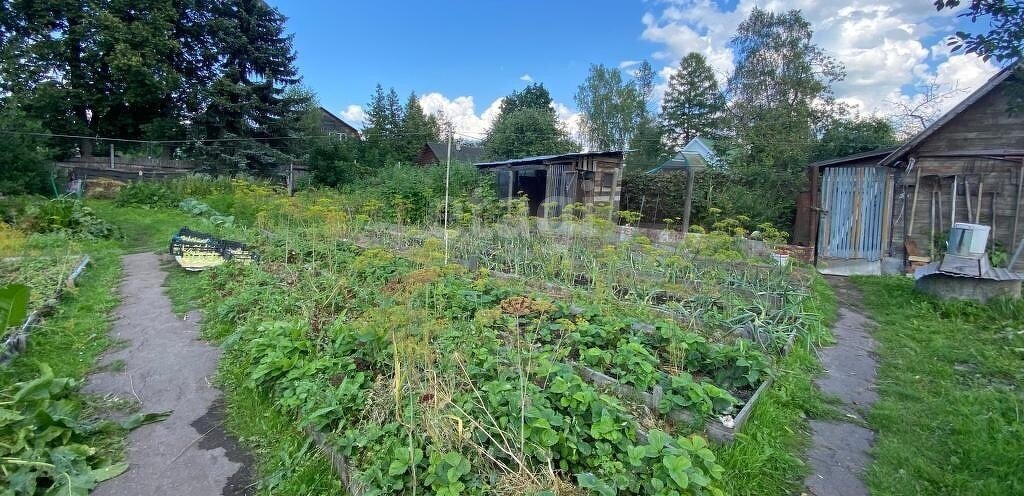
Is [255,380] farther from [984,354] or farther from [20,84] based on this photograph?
[20,84]

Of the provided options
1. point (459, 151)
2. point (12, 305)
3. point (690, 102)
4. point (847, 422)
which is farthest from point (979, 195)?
point (459, 151)

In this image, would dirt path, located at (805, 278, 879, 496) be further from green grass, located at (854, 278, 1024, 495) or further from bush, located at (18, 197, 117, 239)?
bush, located at (18, 197, 117, 239)

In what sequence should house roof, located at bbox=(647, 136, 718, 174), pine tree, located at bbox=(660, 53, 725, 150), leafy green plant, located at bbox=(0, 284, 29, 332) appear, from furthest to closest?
1. pine tree, located at bbox=(660, 53, 725, 150)
2. house roof, located at bbox=(647, 136, 718, 174)
3. leafy green plant, located at bbox=(0, 284, 29, 332)

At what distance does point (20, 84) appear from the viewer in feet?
49.6

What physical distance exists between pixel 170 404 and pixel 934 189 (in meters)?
10.3

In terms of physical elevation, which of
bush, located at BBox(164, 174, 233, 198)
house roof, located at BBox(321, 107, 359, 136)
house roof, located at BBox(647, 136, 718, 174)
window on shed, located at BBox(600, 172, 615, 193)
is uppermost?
house roof, located at BBox(321, 107, 359, 136)

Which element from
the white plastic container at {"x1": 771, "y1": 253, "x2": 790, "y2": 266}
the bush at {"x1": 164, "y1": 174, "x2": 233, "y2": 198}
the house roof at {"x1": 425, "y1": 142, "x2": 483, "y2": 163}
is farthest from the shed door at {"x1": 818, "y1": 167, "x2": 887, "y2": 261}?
the house roof at {"x1": 425, "y1": 142, "x2": 483, "y2": 163}

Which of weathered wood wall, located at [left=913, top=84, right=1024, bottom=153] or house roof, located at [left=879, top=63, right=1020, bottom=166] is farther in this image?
weathered wood wall, located at [left=913, top=84, right=1024, bottom=153]

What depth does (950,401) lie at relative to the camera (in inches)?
111

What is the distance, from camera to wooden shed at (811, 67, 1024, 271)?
6293mm

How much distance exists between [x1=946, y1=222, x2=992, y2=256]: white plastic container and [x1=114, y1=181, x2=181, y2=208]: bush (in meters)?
16.8

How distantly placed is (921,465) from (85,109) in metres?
25.2

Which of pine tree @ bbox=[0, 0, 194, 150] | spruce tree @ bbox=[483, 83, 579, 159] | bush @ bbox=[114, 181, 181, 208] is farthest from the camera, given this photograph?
spruce tree @ bbox=[483, 83, 579, 159]

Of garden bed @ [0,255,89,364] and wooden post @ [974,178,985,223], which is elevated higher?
wooden post @ [974,178,985,223]
